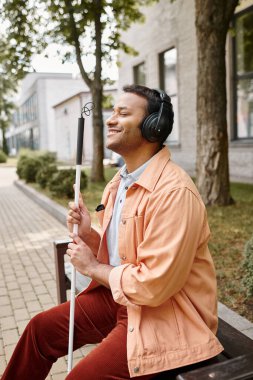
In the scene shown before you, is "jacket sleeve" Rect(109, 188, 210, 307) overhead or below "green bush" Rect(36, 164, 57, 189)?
overhead

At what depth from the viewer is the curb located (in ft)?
10.7

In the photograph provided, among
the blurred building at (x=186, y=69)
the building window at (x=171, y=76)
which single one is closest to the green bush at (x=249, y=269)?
the blurred building at (x=186, y=69)

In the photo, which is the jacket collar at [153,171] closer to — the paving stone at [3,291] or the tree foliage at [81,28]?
the paving stone at [3,291]

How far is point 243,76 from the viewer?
Answer: 41.0 feet

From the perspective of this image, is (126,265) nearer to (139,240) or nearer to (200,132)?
(139,240)

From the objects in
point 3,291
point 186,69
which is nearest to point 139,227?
point 3,291

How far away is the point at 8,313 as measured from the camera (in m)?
4.29

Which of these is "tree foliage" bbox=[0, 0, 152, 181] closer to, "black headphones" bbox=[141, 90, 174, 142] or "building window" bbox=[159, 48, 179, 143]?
"building window" bbox=[159, 48, 179, 143]

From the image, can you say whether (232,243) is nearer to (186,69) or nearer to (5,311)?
Answer: (5,311)

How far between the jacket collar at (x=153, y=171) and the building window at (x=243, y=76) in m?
11.3

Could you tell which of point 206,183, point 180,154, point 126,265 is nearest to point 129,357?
point 126,265

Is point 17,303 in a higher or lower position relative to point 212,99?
lower

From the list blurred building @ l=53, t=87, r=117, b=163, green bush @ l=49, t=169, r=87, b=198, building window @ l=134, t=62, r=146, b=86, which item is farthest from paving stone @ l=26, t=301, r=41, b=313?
blurred building @ l=53, t=87, r=117, b=163

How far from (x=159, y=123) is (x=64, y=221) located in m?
6.84
